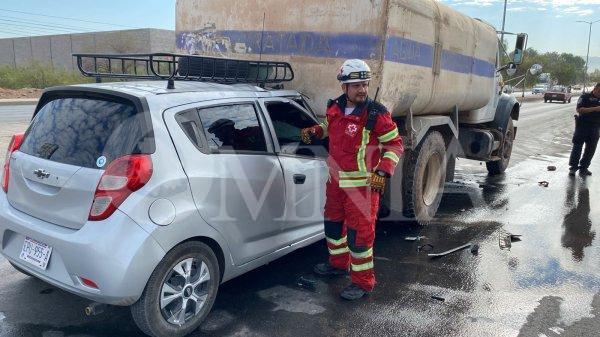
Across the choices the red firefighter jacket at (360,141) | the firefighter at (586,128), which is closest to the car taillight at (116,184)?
the red firefighter jacket at (360,141)

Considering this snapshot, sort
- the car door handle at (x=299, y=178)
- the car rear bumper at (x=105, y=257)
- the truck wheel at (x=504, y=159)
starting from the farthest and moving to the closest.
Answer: the truck wheel at (x=504, y=159), the car door handle at (x=299, y=178), the car rear bumper at (x=105, y=257)

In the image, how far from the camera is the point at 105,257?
2621mm

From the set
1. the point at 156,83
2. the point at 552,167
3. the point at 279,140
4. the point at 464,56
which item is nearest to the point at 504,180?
the point at 552,167

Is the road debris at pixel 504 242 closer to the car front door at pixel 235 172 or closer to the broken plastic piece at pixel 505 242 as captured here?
the broken plastic piece at pixel 505 242

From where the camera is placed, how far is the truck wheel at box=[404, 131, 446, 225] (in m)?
5.36

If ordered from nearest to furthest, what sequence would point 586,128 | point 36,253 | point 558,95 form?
1. point 36,253
2. point 586,128
3. point 558,95

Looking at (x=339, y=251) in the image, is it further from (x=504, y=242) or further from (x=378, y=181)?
(x=504, y=242)

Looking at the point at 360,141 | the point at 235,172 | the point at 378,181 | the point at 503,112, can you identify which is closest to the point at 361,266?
the point at 378,181

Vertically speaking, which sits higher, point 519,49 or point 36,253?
point 519,49

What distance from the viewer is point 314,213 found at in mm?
4172

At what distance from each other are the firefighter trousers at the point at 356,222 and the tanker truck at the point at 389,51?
1173 mm

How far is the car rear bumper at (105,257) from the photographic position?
2627mm

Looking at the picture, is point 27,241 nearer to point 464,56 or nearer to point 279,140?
point 279,140

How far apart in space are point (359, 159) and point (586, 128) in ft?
23.2
